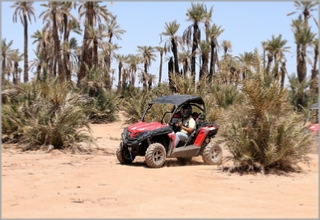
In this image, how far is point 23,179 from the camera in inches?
357

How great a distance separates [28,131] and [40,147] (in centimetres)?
61

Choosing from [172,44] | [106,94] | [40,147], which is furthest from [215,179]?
[172,44]

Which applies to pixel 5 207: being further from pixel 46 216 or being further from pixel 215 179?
pixel 215 179

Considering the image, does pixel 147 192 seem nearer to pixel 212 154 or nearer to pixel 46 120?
pixel 212 154

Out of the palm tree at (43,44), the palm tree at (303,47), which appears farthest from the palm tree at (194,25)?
the palm tree at (43,44)

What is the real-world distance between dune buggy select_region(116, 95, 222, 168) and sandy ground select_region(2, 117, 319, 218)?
38 cm

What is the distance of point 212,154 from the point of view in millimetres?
11797

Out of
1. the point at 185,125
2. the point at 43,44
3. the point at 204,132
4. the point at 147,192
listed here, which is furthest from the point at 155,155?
the point at 43,44

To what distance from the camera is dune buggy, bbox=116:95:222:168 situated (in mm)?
10898

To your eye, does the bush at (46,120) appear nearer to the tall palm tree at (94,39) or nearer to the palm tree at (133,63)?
the tall palm tree at (94,39)

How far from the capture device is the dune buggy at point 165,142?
10898 millimetres

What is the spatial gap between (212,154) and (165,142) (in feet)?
4.13

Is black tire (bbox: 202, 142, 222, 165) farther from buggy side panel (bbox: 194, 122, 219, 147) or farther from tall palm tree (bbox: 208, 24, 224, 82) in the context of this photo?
tall palm tree (bbox: 208, 24, 224, 82)

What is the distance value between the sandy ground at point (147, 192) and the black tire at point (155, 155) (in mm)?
323
